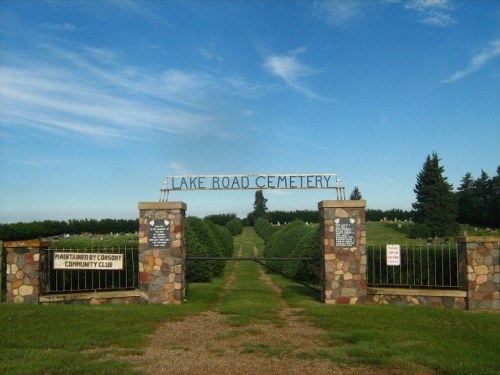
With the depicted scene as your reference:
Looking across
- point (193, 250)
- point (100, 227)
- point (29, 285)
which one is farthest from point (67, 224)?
point (29, 285)

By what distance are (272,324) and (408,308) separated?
11.1ft

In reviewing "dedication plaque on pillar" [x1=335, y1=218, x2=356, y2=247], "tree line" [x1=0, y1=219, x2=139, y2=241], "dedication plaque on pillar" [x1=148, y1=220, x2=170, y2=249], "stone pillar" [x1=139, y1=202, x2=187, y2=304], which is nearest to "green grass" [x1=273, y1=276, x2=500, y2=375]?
"dedication plaque on pillar" [x1=335, y1=218, x2=356, y2=247]

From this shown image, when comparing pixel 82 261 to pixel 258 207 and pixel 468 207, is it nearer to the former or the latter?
pixel 468 207

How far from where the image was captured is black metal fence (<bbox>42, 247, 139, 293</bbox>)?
1146 cm

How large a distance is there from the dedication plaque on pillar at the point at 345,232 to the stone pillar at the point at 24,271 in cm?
695

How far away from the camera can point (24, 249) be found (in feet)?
36.5

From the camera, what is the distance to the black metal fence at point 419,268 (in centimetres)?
1156

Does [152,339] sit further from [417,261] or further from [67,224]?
[67,224]

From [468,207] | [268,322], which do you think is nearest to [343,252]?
[268,322]

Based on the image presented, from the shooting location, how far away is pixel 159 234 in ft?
38.1

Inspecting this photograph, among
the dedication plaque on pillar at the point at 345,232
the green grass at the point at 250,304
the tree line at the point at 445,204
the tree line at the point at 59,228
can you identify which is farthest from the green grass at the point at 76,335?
the tree line at the point at 445,204

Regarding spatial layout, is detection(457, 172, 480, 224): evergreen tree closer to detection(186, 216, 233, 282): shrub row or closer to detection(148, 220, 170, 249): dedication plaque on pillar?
detection(186, 216, 233, 282): shrub row

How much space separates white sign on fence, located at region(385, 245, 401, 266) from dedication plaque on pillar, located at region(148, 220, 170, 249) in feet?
17.4

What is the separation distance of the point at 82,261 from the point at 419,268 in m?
8.41
